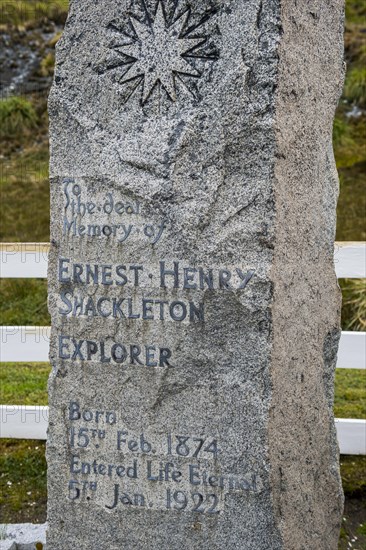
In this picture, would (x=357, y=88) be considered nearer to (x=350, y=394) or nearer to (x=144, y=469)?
(x=350, y=394)

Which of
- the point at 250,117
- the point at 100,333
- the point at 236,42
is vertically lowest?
the point at 100,333

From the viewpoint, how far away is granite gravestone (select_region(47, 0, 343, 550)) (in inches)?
133

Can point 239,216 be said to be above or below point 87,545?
above

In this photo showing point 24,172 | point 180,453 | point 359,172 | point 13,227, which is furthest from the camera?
point 24,172

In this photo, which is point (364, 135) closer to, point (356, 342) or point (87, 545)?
point (356, 342)

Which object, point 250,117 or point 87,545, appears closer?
point 250,117

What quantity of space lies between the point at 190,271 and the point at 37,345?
2.47m

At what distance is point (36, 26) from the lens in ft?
56.9

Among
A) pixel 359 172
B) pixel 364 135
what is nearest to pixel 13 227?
pixel 359 172

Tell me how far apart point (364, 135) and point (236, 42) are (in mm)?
10582

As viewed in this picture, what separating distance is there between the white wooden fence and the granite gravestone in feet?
4.88

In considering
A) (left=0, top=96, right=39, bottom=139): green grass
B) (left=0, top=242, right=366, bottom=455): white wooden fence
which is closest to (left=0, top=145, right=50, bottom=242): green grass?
(left=0, top=96, right=39, bottom=139): green grass

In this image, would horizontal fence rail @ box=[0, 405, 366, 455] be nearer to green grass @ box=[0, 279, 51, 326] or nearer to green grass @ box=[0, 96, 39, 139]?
green grass @ box=[0, 279, 51, 326]

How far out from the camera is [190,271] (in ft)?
11.4
